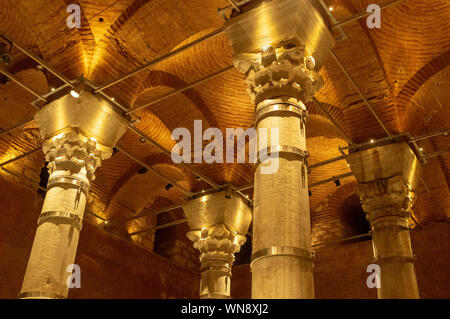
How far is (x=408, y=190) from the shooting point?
25.2 feet

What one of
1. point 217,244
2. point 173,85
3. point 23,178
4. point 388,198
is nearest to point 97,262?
point 23,178

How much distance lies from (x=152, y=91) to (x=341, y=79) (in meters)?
3.61

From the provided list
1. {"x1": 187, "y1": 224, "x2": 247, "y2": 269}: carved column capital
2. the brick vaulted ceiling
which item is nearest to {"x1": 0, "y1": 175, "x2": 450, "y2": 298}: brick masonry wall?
the brick vaulted ceiling

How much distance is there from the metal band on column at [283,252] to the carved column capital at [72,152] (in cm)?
319

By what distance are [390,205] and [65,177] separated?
180 inches

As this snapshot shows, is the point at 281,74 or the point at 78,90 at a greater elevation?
the point at 78,90

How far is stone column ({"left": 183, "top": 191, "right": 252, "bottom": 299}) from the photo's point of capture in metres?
8.86

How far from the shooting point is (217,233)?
903 cm

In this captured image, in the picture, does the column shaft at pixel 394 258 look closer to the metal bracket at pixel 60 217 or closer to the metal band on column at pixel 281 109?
the metal band on column at pixel 281 109

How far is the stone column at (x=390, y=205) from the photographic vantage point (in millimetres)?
7031

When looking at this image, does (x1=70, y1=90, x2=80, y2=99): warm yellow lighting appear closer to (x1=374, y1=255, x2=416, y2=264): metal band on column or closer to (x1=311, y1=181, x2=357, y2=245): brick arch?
(x1=374, y1=255, x2=416, y2=264): metal band on column

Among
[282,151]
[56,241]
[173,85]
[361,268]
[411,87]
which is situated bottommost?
[56,241]

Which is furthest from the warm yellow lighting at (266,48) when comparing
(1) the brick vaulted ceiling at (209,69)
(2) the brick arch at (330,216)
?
(2) the brick arch at (330,216)

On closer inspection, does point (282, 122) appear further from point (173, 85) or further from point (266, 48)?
point (173, 85)
